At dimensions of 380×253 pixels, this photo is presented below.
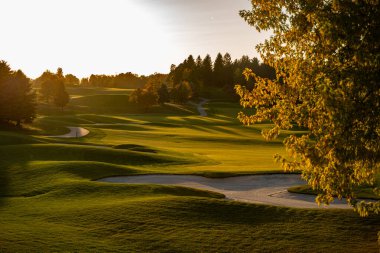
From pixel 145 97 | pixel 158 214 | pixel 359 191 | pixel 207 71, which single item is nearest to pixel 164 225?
pixel 158 214

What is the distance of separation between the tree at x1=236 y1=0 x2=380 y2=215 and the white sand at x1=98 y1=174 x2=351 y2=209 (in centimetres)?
1139

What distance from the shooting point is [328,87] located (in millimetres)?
10398

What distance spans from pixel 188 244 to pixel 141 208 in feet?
17.1

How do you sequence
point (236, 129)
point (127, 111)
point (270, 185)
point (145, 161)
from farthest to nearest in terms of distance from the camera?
1. point (127, 111)
2. point (236, 129)
3. point (145, 161)
4. point (270, 185)

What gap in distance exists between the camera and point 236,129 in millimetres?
90688

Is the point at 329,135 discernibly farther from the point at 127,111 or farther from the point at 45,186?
the point at 127,111

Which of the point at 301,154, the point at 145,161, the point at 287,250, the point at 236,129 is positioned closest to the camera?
the point at 301,154

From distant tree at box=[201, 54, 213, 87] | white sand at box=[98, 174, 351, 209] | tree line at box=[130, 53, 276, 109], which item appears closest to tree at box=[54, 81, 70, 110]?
tree line at box=[130, 53, 276, 109]

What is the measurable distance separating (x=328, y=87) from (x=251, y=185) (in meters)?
20.1

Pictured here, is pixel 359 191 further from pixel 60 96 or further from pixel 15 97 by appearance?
pixel 60 96

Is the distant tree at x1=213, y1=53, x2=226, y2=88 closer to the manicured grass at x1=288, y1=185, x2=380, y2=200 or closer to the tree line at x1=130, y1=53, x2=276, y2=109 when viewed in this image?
the tree line at x1=130, y1=53, x2=276, y2=109

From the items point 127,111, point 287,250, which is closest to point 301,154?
point 287,250

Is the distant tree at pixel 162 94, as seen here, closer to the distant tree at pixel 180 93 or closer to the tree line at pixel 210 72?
the distant tree at pixel 180 93

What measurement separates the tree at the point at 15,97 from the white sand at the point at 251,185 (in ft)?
142
